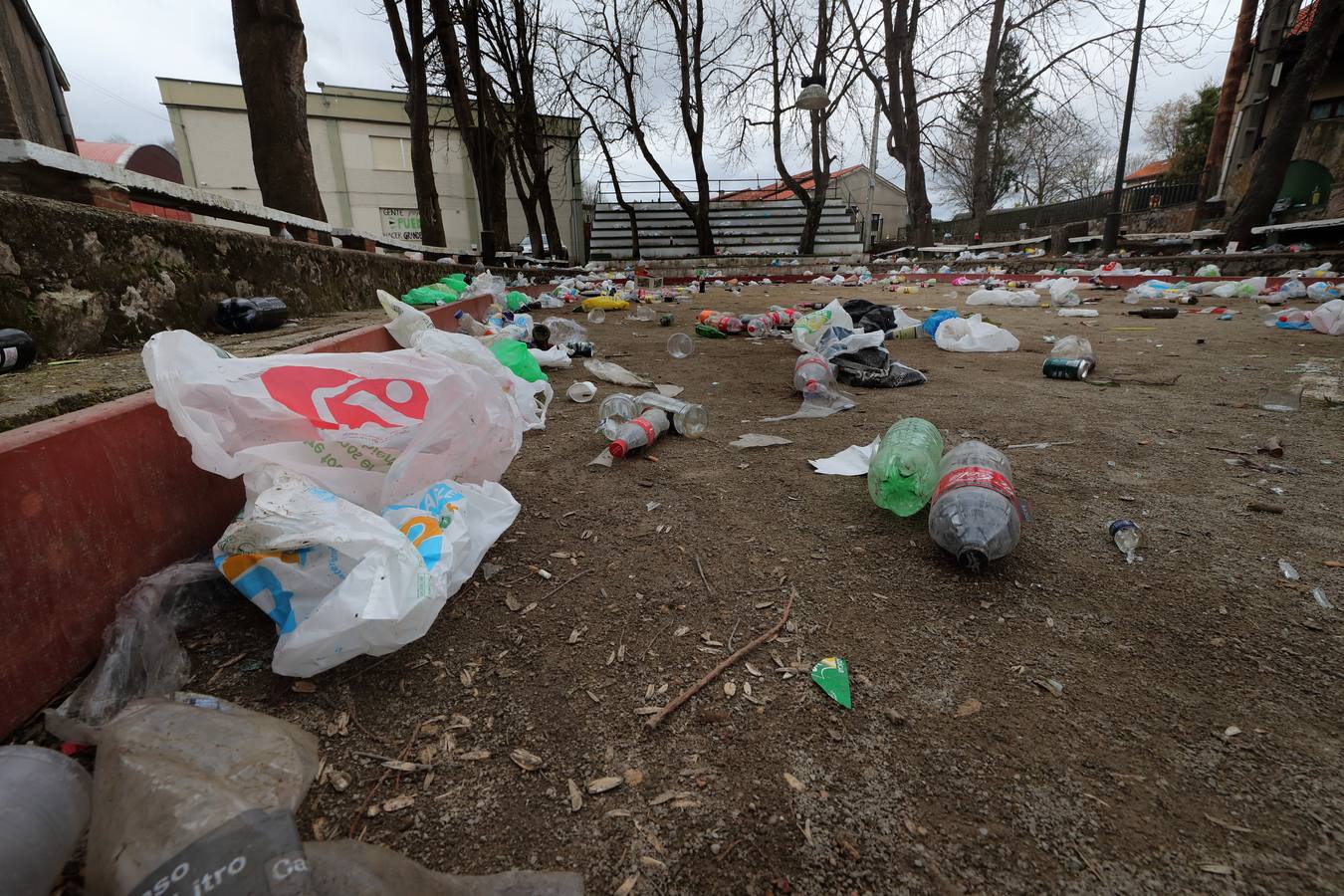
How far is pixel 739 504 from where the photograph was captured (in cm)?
170

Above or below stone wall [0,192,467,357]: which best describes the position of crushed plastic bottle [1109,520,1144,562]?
below

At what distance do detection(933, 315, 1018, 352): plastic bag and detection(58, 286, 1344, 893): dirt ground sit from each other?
219cm

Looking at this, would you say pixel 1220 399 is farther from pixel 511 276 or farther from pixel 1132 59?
pixel 1132 59

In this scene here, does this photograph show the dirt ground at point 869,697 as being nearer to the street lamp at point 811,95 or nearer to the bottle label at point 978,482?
the bottle label at point 978,482

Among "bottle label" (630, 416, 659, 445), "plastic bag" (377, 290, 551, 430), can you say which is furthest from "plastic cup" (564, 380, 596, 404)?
"bottle label" (630, 416, 659, 445)

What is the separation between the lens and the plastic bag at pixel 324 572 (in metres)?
0.94

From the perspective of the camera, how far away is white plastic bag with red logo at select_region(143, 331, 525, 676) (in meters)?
0.97

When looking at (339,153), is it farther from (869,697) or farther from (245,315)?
(869,697)

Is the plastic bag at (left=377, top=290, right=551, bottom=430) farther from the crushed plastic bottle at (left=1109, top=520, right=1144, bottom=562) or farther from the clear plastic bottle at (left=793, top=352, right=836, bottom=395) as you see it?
the crushed plastic bottle at (left=1109, top=520, right=1144, bottom=562)

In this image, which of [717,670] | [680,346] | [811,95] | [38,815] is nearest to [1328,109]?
[811,95]

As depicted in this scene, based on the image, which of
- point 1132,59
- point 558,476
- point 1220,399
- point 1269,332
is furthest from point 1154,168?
point 558,476

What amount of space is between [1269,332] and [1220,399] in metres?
2.57

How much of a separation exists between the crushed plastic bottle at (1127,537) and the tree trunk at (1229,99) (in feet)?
67.4

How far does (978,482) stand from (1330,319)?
4.73 metres
